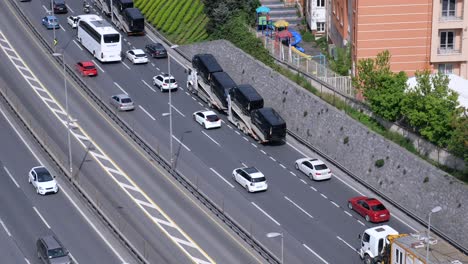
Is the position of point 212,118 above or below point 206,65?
below

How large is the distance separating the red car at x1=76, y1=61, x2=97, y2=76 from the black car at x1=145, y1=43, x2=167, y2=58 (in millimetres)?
8699

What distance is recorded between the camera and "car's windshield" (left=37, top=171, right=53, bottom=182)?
89.2 m

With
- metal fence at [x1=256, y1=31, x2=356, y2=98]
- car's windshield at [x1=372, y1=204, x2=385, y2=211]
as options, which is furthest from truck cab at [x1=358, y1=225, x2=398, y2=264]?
metal fence at [x1=256, y1=31, x2=356, y2=98]

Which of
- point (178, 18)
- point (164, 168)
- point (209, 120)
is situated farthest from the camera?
point (178, 18)

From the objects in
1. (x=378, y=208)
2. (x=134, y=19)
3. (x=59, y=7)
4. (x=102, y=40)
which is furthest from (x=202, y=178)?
(x=59, y=7)

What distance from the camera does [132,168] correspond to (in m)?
94.4

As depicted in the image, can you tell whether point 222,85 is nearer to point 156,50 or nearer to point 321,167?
point 156,50

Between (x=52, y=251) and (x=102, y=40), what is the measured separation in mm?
45910

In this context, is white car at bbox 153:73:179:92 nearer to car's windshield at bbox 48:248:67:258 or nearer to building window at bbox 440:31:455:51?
building window at bbox 440:31:455:51

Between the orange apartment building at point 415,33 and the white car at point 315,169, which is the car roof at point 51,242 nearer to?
the white car at point 315,169

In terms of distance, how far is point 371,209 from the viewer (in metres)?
84.4

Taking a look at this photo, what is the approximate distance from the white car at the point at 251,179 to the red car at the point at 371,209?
8814 millimetres

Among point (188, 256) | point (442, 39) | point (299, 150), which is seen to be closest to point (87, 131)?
point (299, 150)

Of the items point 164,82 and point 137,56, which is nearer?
point 164,82
